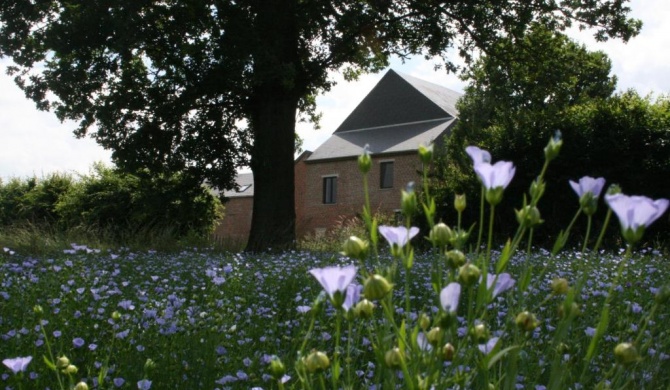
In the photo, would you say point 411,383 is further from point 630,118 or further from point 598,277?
point 630,118

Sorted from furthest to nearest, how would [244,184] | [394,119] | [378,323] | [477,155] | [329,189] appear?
[244,184]
[394,119]
[329,189]
[378,323]
[477,155]

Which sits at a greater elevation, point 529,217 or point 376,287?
point 529,217

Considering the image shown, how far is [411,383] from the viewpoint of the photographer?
1.40 metres

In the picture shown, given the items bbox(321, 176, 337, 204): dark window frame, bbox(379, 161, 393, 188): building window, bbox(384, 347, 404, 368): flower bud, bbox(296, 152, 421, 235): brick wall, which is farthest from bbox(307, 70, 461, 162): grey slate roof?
bbox(384, 347, 404, 368): flower bud

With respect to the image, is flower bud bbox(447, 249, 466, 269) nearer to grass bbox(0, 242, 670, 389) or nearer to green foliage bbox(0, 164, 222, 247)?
grass bbox(0, 242, 670, 389)

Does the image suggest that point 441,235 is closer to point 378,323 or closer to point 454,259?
point 454,259

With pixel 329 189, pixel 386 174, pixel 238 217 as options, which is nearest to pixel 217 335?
pixel 386 174

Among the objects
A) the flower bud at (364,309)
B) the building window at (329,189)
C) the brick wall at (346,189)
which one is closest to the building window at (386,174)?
the brick wall at (346,189)

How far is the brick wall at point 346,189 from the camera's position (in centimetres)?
2725

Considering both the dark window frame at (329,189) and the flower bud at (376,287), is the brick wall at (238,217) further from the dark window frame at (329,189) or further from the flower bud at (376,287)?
the flower bud at (376,287)

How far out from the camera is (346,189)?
29.5 metres

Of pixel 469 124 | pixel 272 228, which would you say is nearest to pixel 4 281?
pixel 272 228

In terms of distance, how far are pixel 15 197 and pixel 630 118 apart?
25.8 m

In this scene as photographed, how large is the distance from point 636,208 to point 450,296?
42 centimetres
